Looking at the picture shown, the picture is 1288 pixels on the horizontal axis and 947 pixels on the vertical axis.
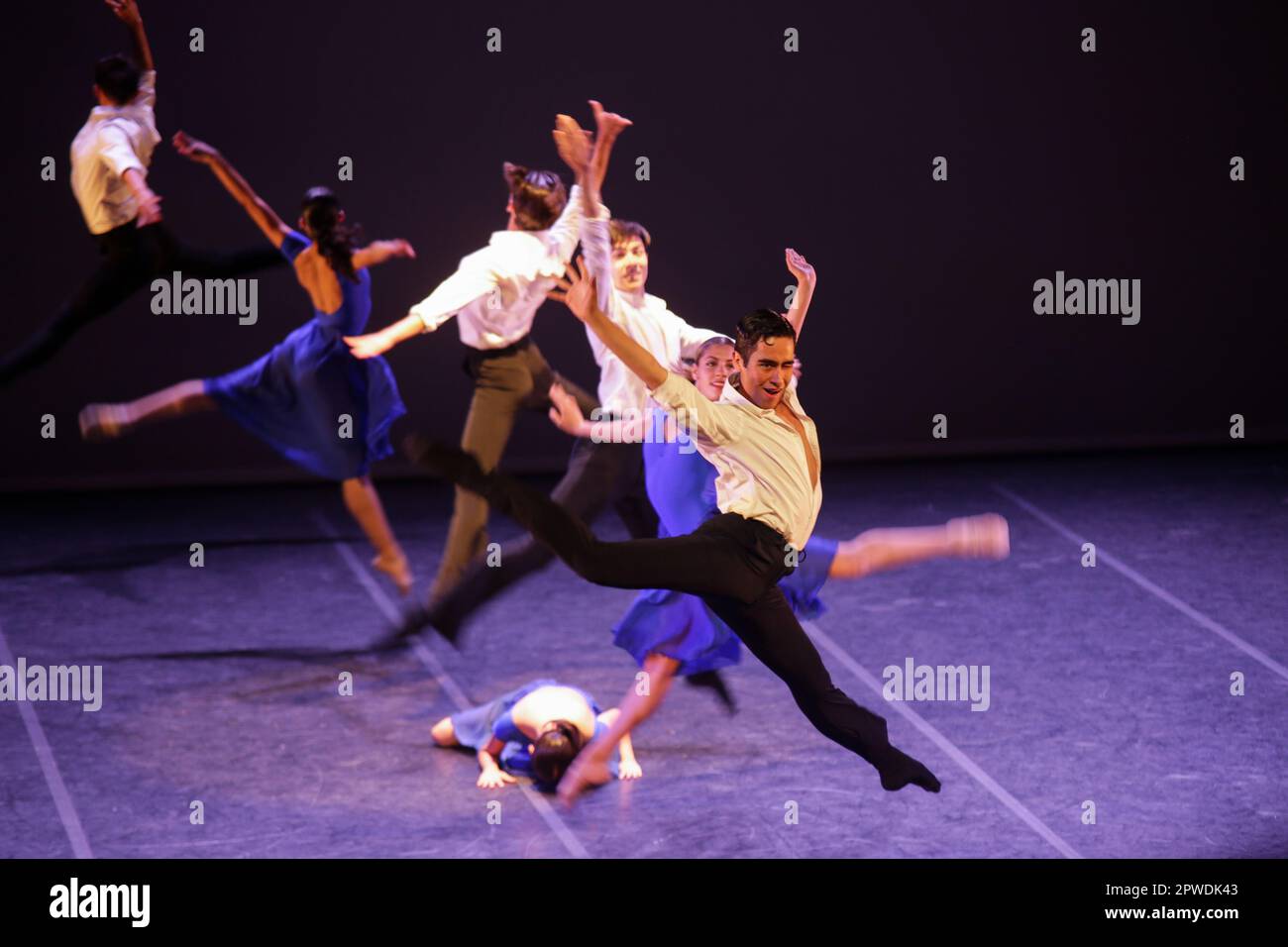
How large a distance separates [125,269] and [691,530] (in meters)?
2.04

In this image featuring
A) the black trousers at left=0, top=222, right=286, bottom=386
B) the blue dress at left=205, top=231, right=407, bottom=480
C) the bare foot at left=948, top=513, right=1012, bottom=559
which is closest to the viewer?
the bare foot at left=948, top=513, right=1012, bottom=559

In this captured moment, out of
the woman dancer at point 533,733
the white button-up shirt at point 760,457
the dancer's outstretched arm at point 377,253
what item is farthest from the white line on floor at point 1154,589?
the dancer's outstretched arm at point 377,253

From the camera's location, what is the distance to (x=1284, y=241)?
955cm

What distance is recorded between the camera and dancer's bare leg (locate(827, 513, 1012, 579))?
4.34m

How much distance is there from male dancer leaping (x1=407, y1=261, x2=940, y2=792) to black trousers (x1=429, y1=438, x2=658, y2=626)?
156cm

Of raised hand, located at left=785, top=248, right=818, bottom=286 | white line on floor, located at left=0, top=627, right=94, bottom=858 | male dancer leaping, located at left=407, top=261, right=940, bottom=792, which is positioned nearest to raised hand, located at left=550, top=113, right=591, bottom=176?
male dancer leaping, located at left=407, top=261, right=940, bottom=792

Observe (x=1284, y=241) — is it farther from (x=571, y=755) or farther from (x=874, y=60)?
(x=571, y=755)

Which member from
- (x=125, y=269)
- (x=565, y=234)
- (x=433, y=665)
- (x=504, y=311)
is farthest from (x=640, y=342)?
(x=433, y=665)

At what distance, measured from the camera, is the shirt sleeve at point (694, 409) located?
3947 millimetres

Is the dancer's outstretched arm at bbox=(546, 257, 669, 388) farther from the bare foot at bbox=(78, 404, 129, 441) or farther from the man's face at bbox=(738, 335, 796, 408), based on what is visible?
the bare foot at bbox=(78, 404, 129, 441)

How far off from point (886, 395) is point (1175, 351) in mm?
1499

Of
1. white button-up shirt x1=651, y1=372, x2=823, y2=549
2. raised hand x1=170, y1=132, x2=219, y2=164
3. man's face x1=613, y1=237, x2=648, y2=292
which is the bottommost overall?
white button-up shirt x1=651, y1=372, x2=823, y2=549

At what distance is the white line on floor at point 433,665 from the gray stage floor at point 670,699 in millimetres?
14

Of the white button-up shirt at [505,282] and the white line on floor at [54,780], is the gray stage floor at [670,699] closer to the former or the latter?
the white line on floor at [54,780]
